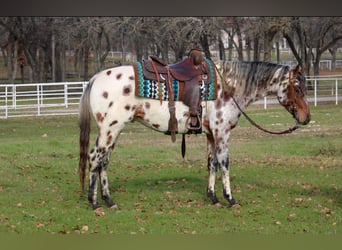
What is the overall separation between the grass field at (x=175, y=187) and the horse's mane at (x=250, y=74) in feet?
4.07

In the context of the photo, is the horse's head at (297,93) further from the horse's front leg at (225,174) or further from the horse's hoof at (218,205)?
the horse's hoof at (218,205)

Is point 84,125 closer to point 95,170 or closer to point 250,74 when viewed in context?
point 95,170

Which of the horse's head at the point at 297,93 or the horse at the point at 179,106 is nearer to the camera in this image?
the horse at the point at 179,106

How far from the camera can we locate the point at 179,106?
6.63m

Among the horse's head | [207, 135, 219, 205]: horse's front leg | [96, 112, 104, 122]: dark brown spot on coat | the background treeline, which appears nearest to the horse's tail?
[96, 112, 104, 122]: dark brown spot on coat

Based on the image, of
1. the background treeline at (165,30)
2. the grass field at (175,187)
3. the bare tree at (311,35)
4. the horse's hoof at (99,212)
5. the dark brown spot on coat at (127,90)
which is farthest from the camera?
the bare tree at (311,35)

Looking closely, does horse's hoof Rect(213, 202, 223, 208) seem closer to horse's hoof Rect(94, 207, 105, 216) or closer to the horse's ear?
horse's hoof Rect(94, 207, 105, 216)

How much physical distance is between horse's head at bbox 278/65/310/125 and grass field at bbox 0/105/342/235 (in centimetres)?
94

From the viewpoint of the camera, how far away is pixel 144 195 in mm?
7395

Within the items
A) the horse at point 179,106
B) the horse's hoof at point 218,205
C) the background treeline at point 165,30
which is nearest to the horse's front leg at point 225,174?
the horse at point 179,106

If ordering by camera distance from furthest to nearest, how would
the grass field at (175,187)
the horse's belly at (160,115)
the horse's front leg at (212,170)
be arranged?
the horse's front leg at (212,170)
the horse's belly at (160,115)
the grass field at (175,187)

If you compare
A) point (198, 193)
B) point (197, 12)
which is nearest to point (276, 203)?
point (198, 193)

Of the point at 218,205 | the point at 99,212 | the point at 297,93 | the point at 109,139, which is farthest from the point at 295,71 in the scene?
the point at 99,212

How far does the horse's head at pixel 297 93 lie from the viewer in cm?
669
